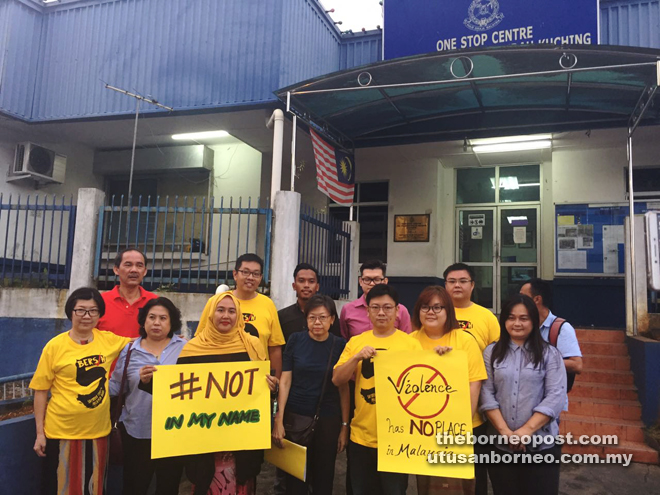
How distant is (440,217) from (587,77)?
3487 millimetres

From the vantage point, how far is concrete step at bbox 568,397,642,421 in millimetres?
5547

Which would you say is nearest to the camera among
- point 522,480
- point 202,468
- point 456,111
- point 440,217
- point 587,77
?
point 522,480

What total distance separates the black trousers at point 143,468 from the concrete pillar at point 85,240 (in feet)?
15.2

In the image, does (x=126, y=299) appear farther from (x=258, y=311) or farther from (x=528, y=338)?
(x=528, y=338)

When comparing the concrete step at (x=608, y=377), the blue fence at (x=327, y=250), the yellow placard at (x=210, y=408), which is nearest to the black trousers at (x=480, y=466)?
the yellow placard at (x=210, y=408)

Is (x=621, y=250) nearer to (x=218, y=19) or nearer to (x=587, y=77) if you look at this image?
(x=587, y=77)

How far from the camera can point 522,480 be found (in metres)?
2.89

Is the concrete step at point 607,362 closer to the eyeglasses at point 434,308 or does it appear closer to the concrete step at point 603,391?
the concrete step at point 603,391

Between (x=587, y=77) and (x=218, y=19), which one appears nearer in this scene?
(x=587, y=77)

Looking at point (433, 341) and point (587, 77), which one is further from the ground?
point (587, 77)

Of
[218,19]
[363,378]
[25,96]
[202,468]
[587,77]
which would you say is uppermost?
[218,19]

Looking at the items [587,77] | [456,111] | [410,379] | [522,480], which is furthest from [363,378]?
[456,111]

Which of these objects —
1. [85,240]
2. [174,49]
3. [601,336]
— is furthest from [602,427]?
[174,49]

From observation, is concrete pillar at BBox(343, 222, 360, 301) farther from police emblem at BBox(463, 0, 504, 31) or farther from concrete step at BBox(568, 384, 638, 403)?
concrete step at BBox(568, 384, 638, 403)
